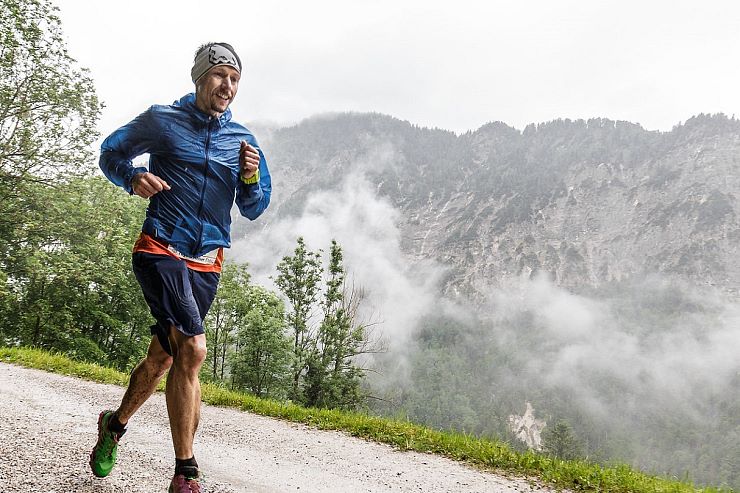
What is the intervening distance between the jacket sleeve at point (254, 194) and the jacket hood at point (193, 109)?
0.29 metres

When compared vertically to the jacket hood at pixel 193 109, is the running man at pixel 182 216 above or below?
below

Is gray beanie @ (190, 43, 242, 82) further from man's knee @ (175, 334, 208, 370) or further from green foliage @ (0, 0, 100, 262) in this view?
green foliage @ (0, 0, 100, 262)

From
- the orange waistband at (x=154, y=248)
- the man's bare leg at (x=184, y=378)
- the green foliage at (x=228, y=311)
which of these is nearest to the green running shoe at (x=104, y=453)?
the man's bare leg at (x=184, y=378)

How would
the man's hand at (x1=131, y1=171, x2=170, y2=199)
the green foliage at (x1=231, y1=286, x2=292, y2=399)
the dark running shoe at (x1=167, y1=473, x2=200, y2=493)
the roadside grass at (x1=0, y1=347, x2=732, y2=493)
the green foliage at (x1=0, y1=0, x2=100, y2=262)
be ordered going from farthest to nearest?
the green foliage at (x1=231, y1=286, x2=292, y2=399) → the green foliage at (x1=0, y1=0, x2=100, y2=262) → the roadside grass at (x1=0, y1=347, x2=732, y2=493) → the man's hand at (x1=131, y1=171, x2=170, y2=199) → the dark running shoe at (x1=167, y1=473, x2=200, y2=493)

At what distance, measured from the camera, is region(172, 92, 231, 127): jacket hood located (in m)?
3.24

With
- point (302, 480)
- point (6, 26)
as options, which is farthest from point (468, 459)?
point (6, 26)

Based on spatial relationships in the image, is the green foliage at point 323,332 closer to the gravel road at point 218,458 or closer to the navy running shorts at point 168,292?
the gravel road at point 218,458

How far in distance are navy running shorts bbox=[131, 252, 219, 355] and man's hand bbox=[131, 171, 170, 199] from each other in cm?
36

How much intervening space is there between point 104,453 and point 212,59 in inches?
103

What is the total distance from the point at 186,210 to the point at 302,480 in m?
2.34

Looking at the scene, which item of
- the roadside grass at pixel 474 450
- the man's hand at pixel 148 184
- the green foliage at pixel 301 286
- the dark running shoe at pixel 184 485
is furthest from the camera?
the green foliage at pixel 301 286

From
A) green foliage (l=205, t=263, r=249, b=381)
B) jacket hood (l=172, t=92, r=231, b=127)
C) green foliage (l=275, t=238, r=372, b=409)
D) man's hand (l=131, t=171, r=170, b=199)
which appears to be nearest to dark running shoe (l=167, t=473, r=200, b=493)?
man's hand (l=131, t=171, r=170, b=199)

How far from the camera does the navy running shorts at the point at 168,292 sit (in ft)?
9.76

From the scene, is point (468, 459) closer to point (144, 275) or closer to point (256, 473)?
point (256, 473)
